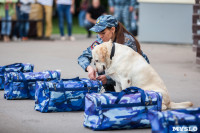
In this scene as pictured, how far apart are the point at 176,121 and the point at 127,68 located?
6.19 feet

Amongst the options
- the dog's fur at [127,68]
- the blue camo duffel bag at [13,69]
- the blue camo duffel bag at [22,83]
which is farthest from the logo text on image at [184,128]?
the blue camo duffel bag at [13,69]

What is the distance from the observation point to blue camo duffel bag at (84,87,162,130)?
541cm

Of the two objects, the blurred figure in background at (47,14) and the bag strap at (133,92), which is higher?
the bag strap at (133,92)

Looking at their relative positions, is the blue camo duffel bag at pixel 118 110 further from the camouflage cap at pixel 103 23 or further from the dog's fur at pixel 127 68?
the camouflage cap at pixel 103 23

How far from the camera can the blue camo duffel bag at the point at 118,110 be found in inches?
→ 213

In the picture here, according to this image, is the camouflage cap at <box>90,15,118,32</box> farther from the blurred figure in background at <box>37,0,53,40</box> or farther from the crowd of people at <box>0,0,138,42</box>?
the blurred figure in background at <box>37,0,53,40</box>

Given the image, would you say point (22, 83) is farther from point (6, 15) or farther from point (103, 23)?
point (6, 15)

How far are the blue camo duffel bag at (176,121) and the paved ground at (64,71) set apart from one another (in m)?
0.89

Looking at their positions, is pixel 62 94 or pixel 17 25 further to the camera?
pixel 17 25

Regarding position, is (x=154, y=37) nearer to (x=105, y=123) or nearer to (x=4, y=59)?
(x=4, y=59)

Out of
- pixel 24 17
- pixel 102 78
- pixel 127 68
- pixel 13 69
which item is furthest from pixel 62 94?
pixel 24 17

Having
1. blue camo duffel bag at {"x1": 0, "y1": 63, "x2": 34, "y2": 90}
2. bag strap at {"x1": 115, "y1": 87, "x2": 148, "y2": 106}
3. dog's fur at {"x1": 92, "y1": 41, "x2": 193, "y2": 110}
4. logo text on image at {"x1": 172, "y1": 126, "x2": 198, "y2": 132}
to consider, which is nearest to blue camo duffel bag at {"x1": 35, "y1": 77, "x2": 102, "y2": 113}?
dog's fur at {"x1": 92, "y1": 41, "x2": 193, "y2": 110}

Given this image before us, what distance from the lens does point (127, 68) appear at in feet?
21.0

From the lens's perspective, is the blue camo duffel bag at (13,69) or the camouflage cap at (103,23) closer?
the camouflage cap at (103,23)
